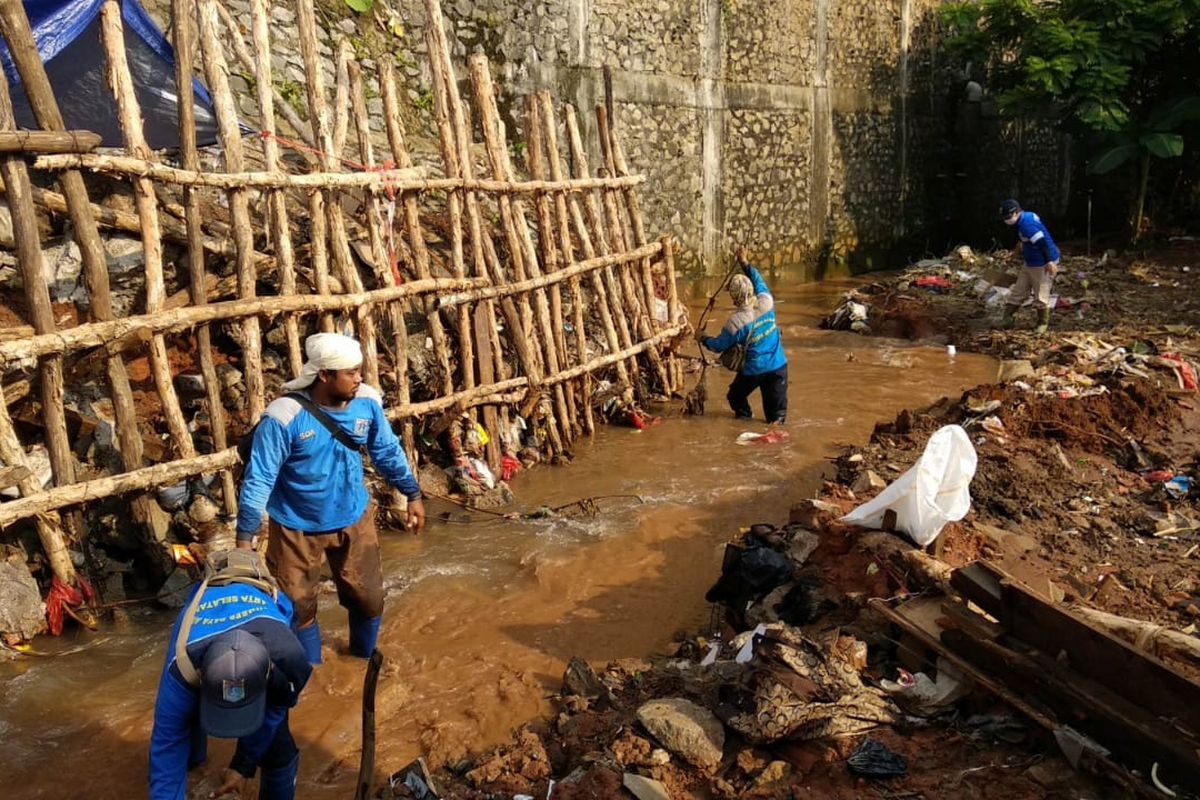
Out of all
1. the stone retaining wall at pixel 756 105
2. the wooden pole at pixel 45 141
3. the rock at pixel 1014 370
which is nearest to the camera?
A: the wooden pole at pixel 45 141

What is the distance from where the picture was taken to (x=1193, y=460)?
6211 millimetres

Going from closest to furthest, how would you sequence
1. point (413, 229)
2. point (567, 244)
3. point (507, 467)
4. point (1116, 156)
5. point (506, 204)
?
point (413, 229) → point (506, 204) → point (507, 467) → point (567, 244) → point (1116, 156)

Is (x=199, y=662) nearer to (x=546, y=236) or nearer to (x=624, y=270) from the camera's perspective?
(x=546, y=236)

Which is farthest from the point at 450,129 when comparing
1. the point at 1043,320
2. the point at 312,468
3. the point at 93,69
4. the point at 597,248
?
the point at 1043,320

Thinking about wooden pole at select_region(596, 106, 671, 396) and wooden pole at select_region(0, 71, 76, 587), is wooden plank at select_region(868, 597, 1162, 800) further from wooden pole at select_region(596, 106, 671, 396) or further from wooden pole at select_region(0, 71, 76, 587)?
wooden pole at select_region(596, 106, 671, 396)

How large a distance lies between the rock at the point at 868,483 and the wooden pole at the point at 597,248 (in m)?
2.83

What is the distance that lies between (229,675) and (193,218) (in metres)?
3.25

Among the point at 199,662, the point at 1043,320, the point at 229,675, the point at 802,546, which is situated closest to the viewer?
the point at 229,675

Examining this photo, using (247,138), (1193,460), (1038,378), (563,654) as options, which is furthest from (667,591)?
(247,138)

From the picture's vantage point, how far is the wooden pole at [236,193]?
5047 millimetres

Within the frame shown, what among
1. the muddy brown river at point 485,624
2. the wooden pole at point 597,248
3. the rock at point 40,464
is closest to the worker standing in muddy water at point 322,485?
the muddy brown river at point 485,624

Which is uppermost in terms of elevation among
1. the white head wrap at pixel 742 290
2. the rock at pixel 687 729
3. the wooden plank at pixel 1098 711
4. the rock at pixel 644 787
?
the white head wrap at pixel 742 290

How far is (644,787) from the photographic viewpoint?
320cm

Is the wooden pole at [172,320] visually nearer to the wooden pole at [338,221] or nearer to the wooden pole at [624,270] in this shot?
the wooden pole at [338,221]
